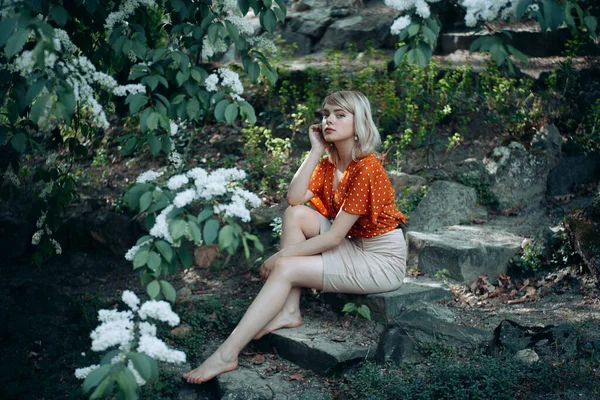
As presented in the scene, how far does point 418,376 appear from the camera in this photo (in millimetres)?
3342

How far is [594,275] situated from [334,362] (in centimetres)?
206

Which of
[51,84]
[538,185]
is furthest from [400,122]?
[51,84]

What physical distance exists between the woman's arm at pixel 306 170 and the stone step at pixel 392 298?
2.37ft

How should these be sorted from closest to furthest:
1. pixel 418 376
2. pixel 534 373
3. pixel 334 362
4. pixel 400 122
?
pixel 534 373 → pixel 418 376 → pixel 334 362 → pixel 400 122

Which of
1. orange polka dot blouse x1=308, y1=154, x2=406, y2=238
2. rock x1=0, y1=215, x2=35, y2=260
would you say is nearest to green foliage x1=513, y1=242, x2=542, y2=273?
orange polka dot blouse x1=308, y1=154, x2=406, y2=238

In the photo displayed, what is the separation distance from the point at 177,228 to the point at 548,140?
4960mm

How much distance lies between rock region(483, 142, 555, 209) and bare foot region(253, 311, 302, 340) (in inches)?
106

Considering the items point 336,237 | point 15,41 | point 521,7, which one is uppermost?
point 15,41

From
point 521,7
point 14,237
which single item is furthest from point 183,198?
point 14,237

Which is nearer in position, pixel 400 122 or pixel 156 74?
pixel 156 74

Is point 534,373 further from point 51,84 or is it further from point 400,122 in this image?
point 400,122

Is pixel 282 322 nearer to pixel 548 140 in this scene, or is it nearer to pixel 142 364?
pixel 142 364

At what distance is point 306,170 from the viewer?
402 cm

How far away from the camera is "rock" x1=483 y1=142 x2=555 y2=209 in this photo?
19.4 ft
